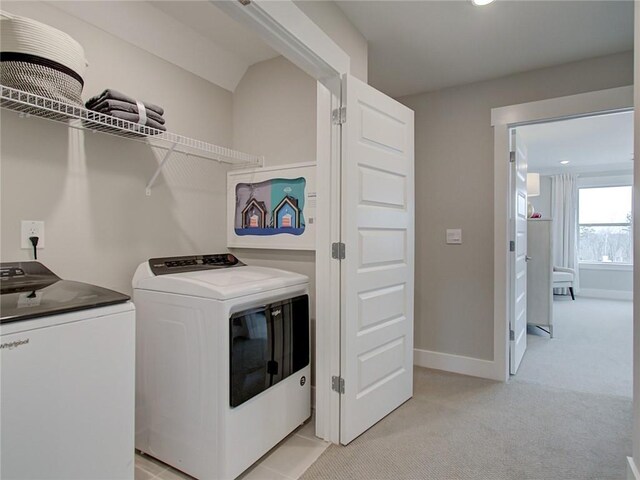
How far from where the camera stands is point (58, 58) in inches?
57.3

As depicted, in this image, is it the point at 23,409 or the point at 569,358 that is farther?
the point at 569,358

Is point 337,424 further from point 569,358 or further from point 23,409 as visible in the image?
point 569,358

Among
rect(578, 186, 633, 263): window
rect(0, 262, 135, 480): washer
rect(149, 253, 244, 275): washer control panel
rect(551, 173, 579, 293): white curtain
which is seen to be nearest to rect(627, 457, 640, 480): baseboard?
rect(0, 262, 135, 480): washer

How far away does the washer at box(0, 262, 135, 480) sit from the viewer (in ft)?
3.20

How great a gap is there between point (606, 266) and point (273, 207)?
22.6 ft

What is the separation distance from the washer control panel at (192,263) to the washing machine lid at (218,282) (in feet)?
0.19

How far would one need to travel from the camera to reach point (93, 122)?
1641mm

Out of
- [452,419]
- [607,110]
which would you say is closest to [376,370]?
[452,419]

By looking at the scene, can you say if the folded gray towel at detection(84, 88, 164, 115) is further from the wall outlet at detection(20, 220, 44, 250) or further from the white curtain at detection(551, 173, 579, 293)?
the white curtain at detection(551, 173, 579, 293)

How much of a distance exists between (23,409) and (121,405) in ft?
0.95

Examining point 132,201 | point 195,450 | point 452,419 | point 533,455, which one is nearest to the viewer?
point 195,450

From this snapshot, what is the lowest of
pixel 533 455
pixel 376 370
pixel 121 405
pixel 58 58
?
pixel 533 455

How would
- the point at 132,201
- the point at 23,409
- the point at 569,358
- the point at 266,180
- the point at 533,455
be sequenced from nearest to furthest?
the point at 23,409 → the point at 533,455 → the point at 132,201 → the point at 266,180 → the point at 569,358

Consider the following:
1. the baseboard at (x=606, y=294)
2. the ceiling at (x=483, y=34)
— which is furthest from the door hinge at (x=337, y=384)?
the baseboard at (x=606, y=294)
